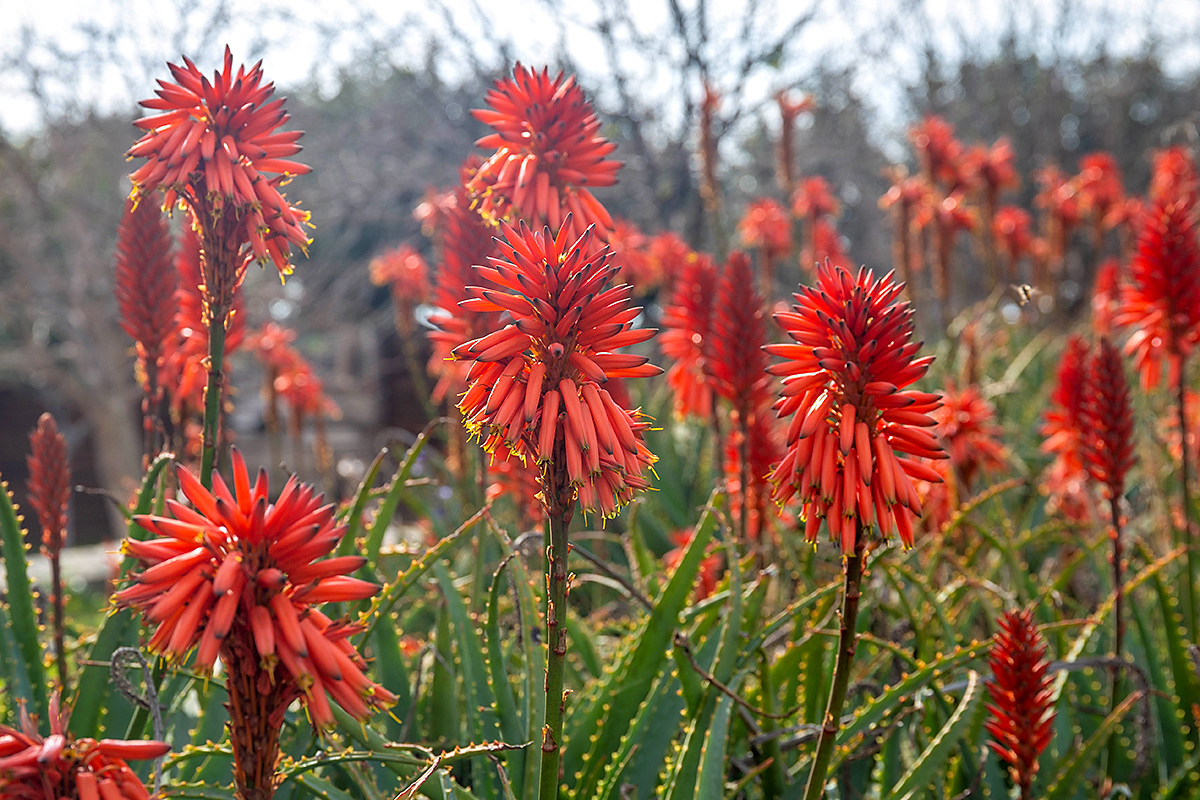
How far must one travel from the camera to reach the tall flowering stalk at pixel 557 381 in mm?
1163

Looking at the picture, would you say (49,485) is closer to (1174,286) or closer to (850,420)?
(850,420)

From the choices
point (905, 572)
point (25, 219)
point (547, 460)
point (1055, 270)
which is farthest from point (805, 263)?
point (25, 219)

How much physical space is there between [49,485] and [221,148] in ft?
3.50

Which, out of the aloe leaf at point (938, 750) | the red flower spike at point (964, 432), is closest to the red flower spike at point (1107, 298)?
the red flower spike at point (964, 432)

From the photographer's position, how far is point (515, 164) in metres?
1.94

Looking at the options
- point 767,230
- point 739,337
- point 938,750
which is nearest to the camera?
point 938,750

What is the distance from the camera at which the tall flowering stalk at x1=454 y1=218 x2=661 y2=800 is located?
1163mm

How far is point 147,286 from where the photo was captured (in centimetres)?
215

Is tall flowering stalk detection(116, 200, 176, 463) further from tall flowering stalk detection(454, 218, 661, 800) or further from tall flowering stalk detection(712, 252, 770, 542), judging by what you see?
tall flowering stalk detection(712, 252, 770, 542)

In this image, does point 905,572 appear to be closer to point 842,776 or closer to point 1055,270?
point 842,776

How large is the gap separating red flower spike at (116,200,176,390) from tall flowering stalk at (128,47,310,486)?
0.58 metres

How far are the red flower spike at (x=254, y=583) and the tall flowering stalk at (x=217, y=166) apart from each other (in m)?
0.54

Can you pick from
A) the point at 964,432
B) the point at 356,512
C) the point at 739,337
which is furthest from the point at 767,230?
the point at 356,512

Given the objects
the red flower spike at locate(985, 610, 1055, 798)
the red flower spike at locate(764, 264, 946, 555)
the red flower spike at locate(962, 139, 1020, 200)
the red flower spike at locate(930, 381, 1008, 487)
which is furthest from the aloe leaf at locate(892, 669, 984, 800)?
the red flower spike at locate(962, 139, 1020, 200)
